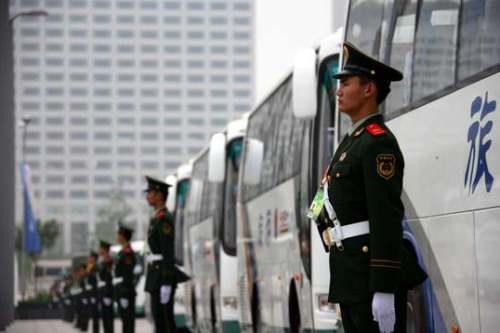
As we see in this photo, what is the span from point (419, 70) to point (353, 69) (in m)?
1.26

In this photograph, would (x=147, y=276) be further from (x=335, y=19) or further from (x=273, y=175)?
(x=335, y=19)

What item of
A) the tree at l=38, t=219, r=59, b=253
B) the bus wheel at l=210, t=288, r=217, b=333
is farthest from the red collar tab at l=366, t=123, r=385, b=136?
the tree at l=38, t=219, r=59, b=253

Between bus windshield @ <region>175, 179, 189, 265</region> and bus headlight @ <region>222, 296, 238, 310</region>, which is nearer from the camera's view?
bus headlight @ <region>222, 296, 238, 310</region>

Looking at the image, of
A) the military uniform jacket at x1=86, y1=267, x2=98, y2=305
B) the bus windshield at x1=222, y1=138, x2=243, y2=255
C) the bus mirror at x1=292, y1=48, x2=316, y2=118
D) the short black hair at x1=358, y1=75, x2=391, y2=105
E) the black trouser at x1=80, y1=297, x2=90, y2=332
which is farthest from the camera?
the black trouser at x1=80, y1=297, x2=90, y2=332

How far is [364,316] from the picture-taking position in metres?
6.18

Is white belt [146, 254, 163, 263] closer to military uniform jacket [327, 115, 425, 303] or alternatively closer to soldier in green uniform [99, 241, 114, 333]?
soldier in green uniform [99, 241, 114, 333]

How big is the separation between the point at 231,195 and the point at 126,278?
9.90ft

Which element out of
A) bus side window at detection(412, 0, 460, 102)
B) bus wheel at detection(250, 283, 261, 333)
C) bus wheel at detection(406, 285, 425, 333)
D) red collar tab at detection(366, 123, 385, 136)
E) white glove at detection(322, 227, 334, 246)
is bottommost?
bus wheel at detection(250, 283, 261, 333)

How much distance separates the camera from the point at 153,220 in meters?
14.3

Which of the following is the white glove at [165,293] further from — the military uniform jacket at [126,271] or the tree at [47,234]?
the tree at [47,234]

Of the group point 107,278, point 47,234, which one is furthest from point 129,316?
point 47,234

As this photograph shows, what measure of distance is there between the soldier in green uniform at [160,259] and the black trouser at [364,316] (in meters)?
7.73

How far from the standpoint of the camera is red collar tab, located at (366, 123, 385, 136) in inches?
245

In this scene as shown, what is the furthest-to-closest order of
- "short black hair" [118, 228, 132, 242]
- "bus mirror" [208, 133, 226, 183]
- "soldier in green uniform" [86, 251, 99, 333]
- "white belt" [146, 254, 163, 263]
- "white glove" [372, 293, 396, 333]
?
"soldier in green uniform" [86, 251, 99, 333]
"bus mirror" [208, 133, 226, 183]
"short black hair" [118, 228, 132, 242]
"white belt" [146, 254, 163, 263]
"white glove" [372, 293, 396, 333]
